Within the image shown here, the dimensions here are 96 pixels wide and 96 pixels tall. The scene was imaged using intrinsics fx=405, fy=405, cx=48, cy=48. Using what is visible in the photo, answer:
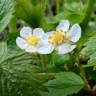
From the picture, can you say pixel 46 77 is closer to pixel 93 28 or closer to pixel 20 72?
pixel 20 72

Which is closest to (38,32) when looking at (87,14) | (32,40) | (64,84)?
(32,40)

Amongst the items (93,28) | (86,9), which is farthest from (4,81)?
(93,28)

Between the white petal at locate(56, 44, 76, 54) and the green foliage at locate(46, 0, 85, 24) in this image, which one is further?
the green foliage at locate(46, 0, 85, 24)

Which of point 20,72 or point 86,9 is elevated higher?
point 86,9

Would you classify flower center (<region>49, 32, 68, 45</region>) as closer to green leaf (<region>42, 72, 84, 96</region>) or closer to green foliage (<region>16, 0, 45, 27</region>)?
green leaf (<region>42, 72, 84, 96</region>)

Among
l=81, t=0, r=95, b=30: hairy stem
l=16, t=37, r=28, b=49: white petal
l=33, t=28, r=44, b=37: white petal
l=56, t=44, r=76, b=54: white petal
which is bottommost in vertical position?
l=56, t=44, r=76, b=54: white petal

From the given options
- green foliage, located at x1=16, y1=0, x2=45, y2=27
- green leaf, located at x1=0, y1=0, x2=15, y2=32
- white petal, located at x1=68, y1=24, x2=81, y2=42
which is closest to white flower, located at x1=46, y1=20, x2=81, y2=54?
white petal, located at x1=68, y1=24, x2=81, y2=42

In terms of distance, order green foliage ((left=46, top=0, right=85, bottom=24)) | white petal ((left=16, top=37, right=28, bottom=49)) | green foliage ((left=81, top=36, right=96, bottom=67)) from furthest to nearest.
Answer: green foliage ((left=46, top=0, right=85, bottom=24)), white petal ((left=16, top=37, right=28, bottom=49)), green foliage ((left=81, top=36, right=96, bottom=67))

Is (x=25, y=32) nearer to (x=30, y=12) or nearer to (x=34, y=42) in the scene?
(x=34, y=42)

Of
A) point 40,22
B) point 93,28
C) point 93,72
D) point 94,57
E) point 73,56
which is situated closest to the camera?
point 94,57
